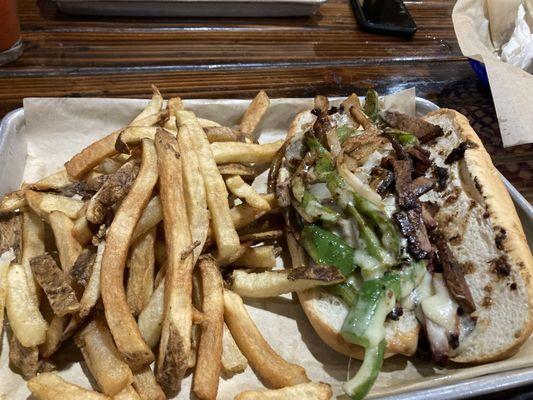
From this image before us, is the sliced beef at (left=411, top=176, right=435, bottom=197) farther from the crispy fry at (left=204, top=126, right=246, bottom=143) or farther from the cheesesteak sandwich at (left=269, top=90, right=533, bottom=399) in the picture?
the crispy fry at (left=204, top=126, right=246, bottom=143)

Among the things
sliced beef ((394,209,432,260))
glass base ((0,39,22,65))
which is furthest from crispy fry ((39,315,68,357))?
glass base ((0,39,22,65))

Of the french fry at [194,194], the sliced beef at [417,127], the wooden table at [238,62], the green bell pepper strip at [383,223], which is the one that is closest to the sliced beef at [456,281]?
the green bell pepper strip at [383,223]

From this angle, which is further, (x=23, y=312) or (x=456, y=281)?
(x=456, y=281)

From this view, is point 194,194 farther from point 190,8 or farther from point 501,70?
point 190,8

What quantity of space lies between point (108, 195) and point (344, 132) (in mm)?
1169

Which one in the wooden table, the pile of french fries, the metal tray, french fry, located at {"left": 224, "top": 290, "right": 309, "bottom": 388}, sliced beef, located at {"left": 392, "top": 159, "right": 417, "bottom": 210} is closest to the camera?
the pile of french fries

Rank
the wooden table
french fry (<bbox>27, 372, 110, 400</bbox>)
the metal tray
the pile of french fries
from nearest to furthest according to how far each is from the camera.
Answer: french fry (<bbox>27, 372, 110, 400</bbox>), the pile of french fries, the wooden table, the metal tray

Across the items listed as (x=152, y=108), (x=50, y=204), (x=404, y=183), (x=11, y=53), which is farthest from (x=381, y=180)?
(x=11, y=53)

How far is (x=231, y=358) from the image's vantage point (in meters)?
1.94

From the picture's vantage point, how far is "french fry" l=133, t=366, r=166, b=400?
178 centimetres

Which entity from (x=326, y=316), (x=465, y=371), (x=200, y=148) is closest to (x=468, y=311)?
(x=465, y=371)

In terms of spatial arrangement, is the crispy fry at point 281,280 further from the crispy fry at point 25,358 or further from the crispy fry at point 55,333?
the crispy fry at point 25,358

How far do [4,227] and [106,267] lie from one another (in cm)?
61

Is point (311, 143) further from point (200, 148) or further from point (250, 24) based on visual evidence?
point (250, 24)
